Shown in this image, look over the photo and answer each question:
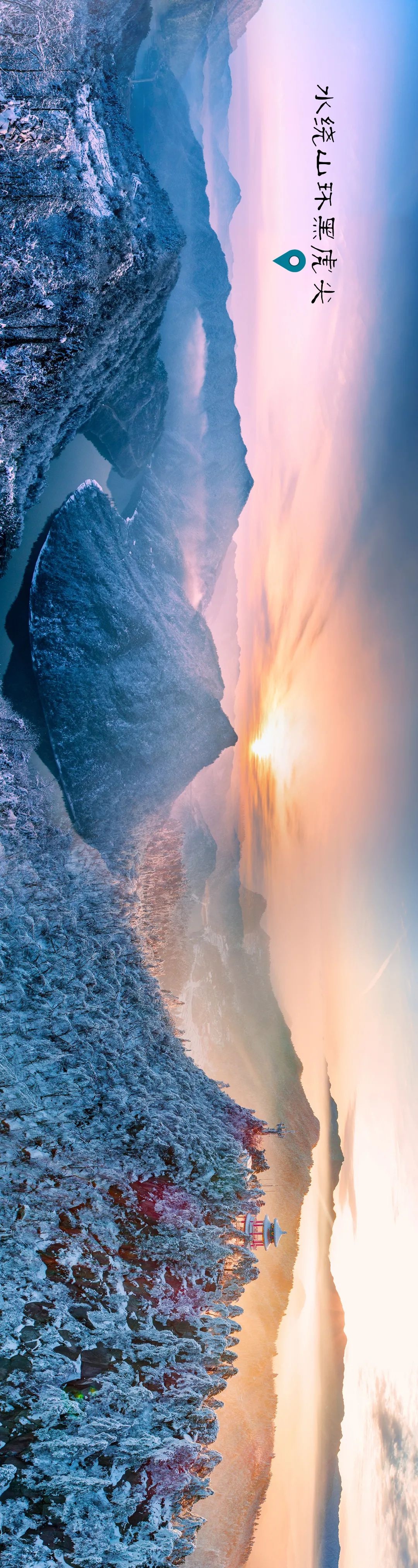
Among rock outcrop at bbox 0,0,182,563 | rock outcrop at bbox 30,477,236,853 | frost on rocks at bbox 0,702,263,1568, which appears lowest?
frost on rocks at bbox 0,702,263,1568

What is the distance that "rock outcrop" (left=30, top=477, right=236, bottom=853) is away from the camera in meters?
7.17

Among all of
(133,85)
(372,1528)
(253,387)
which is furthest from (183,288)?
(372,1528)

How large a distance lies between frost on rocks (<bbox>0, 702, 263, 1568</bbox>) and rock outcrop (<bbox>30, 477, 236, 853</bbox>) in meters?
0.46

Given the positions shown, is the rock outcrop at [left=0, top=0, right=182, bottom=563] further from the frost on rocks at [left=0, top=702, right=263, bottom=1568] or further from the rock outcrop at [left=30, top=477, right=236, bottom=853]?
the frost on rocks at [left=0, top=702, right=263, bottom=1568]

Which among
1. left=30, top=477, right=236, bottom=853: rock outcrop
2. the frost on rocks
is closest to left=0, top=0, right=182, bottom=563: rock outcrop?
left=30, top=477, right=236, bottom=853: rock outcrop

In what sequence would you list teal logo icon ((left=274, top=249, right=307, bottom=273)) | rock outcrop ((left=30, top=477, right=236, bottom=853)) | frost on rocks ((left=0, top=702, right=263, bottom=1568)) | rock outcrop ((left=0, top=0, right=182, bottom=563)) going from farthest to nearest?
rock outcrop ((left=30, top=477, right=236, bottom=853)) < teal logo icon ((left=274, top=249, right=307, bottom=273)) < rock outcrop ((left=0, top=0, right=182, bottom=563)) < frost on rocks ((left=0, top=702, right=263, bottom=1568))

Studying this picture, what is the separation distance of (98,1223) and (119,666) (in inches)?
200

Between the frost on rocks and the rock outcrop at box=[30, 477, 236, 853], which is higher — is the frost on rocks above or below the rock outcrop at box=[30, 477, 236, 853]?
below

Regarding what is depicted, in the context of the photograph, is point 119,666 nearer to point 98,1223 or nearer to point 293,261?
point 293,261

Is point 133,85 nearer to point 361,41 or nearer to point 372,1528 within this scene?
point 361,41

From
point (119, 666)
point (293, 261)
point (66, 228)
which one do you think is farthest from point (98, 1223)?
point (293, 261)

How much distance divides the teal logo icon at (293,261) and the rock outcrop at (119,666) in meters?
2.11

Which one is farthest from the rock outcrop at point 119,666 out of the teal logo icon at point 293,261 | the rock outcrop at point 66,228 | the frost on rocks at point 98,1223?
the teal logo icon at point 293,261

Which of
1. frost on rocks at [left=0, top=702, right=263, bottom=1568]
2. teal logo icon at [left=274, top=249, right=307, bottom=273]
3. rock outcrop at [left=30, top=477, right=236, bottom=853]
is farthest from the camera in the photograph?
rock outcrop at [left=30, top=477, right=236, bottom=853]
